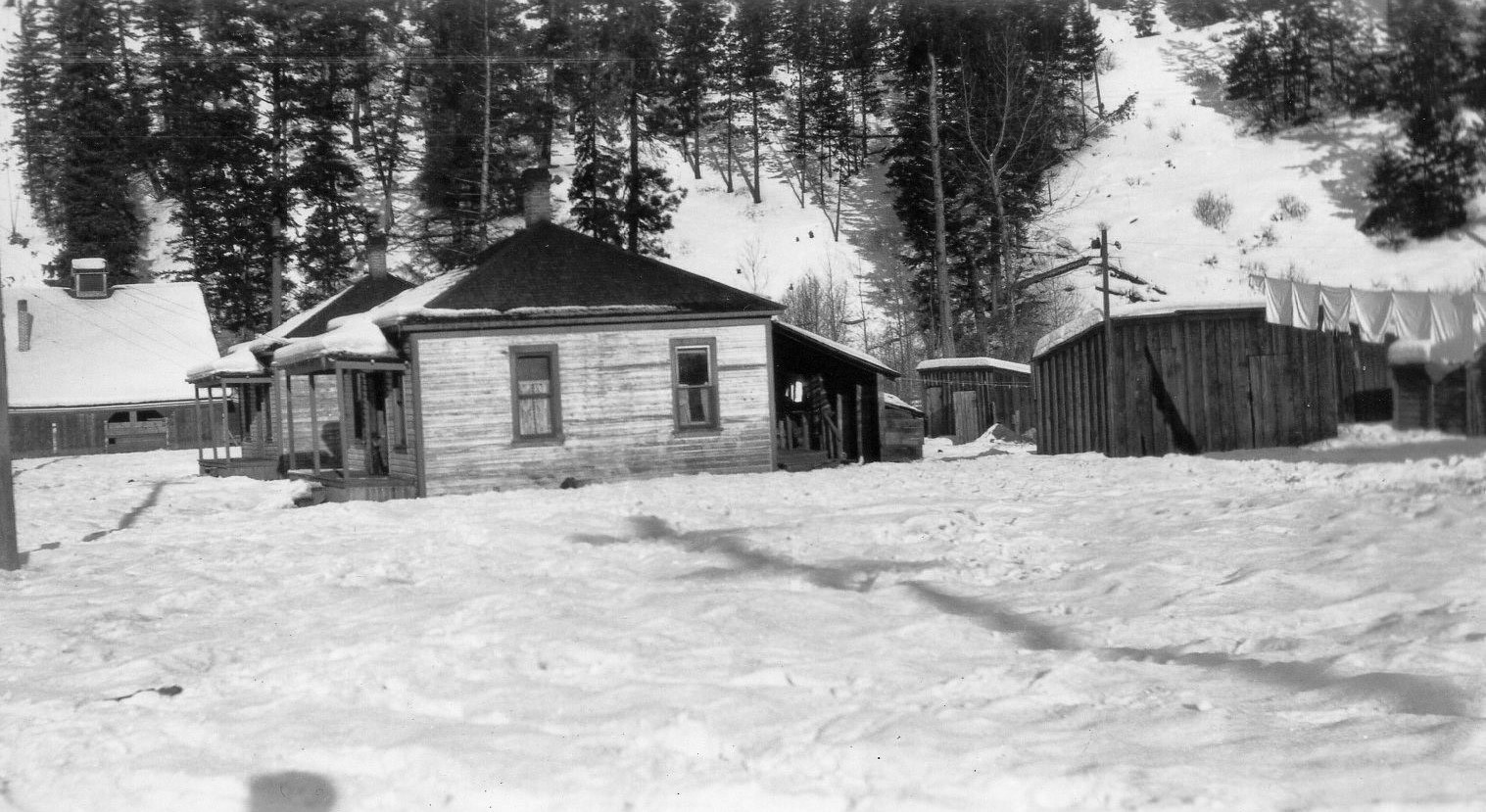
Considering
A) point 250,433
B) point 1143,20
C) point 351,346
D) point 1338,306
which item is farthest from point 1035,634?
point 1143,20

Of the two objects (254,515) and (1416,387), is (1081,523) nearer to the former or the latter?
(1416,387)

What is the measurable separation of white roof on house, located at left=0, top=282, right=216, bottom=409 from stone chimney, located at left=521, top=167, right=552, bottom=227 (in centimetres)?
2489

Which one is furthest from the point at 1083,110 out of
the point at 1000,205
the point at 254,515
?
the point at 254,515

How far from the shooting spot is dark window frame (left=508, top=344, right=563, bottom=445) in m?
22.2

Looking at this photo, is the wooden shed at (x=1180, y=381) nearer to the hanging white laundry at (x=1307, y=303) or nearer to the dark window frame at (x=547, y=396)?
the hanging white laundry at (x=1307, y=303)

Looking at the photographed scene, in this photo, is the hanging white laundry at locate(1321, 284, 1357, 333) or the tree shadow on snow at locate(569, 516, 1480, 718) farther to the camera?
the hanging white laundry at locate(1321, 284, 1357, 333)

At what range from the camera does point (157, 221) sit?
72.2m

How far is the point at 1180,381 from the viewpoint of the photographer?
2303 centimetres

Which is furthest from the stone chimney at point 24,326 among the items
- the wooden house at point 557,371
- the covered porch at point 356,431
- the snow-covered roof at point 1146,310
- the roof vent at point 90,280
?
the snow-covered roof at point 1146,310

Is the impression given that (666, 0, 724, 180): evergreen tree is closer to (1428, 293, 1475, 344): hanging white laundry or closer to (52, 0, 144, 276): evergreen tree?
(52, 0, 144, 276): evergreen tree

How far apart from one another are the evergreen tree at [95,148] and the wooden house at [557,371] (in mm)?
43263

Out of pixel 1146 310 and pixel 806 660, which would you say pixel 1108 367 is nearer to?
pixel 1146 310

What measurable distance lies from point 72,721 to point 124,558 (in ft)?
25.7

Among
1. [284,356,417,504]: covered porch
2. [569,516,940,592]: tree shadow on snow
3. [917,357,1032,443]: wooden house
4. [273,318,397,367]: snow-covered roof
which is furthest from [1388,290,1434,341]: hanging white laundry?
[917,357,1032,443]: wooden house
